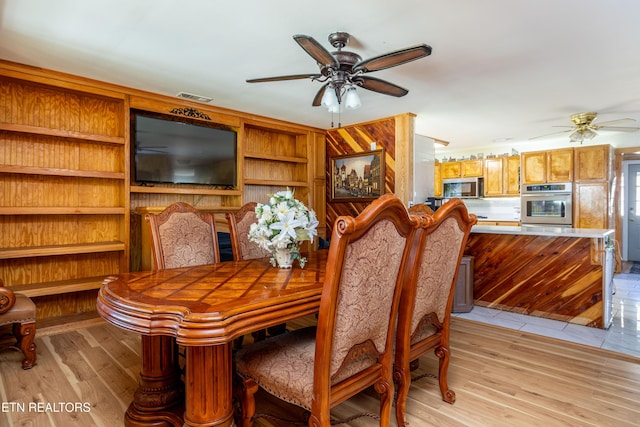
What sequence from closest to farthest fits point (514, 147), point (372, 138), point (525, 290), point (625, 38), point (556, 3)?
point (556, 3) → point (625, 38) → point (525, 290) → point (372, 138) → point (514, 147)

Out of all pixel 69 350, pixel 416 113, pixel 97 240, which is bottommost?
pixel 69 350

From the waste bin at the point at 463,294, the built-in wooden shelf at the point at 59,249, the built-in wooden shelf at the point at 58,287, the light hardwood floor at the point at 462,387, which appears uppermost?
the built-in wooden shelf at the point at 59,249

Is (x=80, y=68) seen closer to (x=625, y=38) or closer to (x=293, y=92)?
(x=293, y=92)

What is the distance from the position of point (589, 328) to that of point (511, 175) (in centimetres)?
376

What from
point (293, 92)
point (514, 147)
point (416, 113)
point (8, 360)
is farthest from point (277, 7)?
point (514, 147)

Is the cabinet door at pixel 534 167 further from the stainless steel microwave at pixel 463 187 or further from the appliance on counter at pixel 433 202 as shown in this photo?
the appliance on counter at pixel 433 202

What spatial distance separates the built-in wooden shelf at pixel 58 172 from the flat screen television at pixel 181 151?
0.25 meters

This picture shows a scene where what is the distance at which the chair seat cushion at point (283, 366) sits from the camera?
4.25 feet

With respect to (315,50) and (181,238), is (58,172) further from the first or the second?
(315,50)

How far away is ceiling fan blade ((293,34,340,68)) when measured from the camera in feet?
6.15

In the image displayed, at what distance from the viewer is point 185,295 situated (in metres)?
1.41

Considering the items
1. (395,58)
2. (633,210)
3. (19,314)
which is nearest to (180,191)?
(19,314)

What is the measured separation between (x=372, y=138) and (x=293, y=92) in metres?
1.55

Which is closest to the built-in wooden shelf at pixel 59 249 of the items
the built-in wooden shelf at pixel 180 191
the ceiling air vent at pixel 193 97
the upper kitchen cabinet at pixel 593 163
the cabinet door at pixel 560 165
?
the built-in wooden shelf at pixel 180 191
